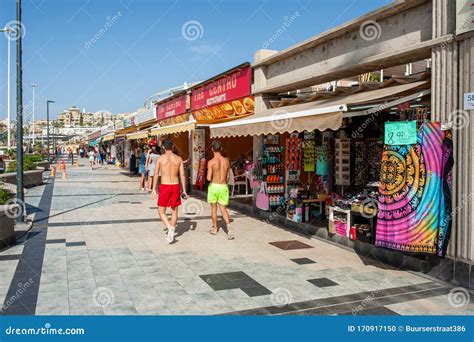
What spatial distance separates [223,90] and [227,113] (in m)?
0.72

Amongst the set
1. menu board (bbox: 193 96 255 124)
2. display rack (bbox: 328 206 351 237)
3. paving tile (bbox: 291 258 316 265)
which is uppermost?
menu board (bbox: 193 96 255 124)

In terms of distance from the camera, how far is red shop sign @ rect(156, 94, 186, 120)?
19078 millimetres

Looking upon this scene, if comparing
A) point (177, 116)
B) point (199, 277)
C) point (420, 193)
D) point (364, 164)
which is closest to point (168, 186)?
point (199, 277)

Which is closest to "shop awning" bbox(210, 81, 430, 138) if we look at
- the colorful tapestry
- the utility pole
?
the colorful tapestry

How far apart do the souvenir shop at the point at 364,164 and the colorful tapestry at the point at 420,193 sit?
0.01 metres

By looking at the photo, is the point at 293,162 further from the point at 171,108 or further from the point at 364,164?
the point at 171,108

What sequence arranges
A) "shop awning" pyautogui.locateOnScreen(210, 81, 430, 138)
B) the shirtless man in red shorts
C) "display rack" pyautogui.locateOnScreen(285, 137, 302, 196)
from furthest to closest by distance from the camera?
"display rack" pyautogui.locateOnScreen(285, 137, 302, 196)
the shirtless man in red shorts
"shop awning" pyautogui.locateOnScreen(210, 81, 430, 138)

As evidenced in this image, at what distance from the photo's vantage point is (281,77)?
34.5ft

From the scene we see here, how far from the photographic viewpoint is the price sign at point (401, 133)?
6.05 m

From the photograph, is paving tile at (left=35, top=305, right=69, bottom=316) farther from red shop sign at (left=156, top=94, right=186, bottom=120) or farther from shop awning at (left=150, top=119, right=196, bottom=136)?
red shop sign at (left=156, top=94, right=186, bottom=120)

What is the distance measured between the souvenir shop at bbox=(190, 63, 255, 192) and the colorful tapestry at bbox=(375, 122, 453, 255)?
6.37 meters

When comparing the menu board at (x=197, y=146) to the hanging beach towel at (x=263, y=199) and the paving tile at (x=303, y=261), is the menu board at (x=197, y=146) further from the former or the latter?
the paving tile at (x=303, y=261)

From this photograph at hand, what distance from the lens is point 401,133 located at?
619 centimetres

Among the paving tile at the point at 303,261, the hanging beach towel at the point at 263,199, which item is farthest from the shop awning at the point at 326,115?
the hanging beach towel at the point at 263,199
